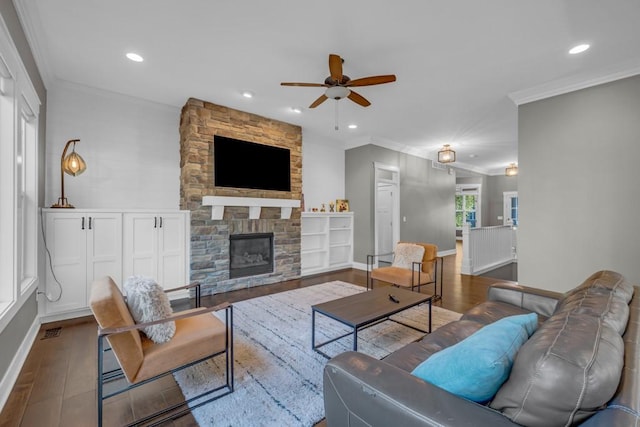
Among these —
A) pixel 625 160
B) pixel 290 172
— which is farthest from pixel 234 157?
pixel 625 160

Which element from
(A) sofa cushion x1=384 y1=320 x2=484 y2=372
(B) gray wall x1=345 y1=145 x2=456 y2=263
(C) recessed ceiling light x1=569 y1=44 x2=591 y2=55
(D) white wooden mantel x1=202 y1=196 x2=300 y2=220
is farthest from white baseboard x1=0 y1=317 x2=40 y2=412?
(C) recessed ceiling light x1=569 y1=44 x2=591 y2=55

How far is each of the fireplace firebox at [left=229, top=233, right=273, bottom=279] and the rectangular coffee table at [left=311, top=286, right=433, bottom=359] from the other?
250 cm

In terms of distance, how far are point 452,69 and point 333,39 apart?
1.53 m

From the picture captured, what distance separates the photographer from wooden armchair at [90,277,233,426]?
1.53m

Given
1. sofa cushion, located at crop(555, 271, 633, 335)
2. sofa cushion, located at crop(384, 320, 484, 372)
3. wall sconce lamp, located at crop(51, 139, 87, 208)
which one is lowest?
sofa cushion, located at crop(384, 320, 484, 372)

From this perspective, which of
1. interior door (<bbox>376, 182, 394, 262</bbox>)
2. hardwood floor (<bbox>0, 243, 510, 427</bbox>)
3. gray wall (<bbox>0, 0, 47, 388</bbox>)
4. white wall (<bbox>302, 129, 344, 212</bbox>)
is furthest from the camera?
interior door (<bbox>376, 182, 394, 262</bbox>)

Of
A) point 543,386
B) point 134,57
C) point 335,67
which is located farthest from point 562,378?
point 134,57

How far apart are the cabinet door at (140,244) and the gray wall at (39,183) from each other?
80cm

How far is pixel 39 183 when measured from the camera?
3.14 metres

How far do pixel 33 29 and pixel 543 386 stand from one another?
423cm

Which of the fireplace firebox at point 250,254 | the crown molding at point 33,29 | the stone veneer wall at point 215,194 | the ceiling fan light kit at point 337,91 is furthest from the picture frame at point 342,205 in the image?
the crown molding at point 33,29

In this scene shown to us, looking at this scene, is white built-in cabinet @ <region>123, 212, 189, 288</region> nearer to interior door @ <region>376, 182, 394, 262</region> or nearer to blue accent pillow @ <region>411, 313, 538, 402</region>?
blue accent pillow @ <region>411, 313, 538, 402</region>

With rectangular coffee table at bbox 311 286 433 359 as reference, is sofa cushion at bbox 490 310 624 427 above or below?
above

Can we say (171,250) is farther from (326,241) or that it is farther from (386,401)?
(386,401)
